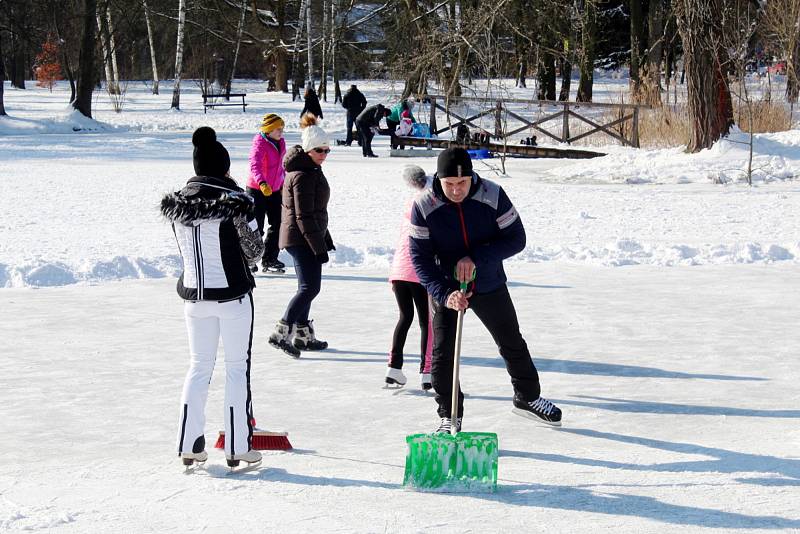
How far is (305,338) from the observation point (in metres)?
7.28

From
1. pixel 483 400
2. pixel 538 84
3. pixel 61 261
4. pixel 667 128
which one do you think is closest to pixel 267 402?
pixel 483 400

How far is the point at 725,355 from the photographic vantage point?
704cm

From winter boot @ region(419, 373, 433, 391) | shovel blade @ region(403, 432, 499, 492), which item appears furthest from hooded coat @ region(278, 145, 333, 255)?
shovel blade @ region(403, 432, 499, 492)

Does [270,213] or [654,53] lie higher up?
[654,53]

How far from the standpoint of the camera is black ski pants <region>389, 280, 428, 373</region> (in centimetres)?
623

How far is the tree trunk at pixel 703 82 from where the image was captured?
18688 millimetres

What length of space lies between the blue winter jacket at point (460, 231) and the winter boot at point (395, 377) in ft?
4.56

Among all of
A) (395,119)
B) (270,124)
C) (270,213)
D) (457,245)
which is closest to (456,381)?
(457,245)

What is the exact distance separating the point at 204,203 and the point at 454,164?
1084mm

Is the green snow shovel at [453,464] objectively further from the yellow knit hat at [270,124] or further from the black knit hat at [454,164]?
the yellow knit hat at [270,124]

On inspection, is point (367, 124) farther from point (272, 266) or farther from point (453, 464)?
point (453, 464)

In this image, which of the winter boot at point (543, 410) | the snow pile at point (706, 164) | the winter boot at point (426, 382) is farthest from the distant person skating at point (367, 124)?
the winter boot at point (543, 410)

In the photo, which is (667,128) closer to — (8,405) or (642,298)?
(642,298)

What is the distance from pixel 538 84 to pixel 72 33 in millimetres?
22056
